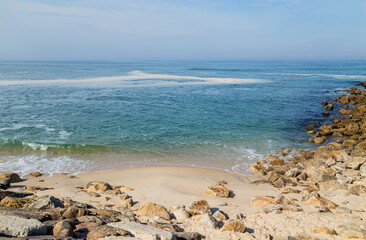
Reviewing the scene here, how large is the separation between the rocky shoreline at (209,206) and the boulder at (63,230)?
20 millimetres

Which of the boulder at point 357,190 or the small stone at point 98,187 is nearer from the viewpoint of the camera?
the boulder at point 357,190

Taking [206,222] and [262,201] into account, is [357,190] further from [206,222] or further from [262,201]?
[206,222]

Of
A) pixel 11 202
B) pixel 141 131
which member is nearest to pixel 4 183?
pixel 11 202

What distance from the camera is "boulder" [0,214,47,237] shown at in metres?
5.44

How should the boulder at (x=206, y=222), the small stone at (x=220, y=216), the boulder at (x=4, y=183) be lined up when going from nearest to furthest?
1. the boulder at (x=206, y=222)
2. the small stone at (x=220, y=216)
3. the boulder at (x=4, y=183)

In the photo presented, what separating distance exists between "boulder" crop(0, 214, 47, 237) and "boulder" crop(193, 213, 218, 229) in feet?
12.9

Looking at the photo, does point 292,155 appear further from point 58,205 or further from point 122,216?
point 58,205

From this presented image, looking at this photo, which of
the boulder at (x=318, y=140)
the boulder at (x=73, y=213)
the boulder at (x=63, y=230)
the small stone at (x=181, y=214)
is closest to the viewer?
the boulder at (x=63, y=230)

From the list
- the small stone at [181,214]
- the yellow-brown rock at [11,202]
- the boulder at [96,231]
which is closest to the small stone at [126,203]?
the small stone at [181,214]

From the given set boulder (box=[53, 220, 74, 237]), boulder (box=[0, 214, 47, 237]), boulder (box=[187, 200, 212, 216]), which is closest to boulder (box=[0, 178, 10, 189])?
boulder (box=[0, 214, 47, 237])

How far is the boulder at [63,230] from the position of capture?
5.80 meters

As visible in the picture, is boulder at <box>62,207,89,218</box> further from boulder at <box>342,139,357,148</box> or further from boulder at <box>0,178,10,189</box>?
boulder at <box>342,139,357,148</box>

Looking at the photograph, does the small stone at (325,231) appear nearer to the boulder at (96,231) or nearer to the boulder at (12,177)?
the boulder at (96,231)

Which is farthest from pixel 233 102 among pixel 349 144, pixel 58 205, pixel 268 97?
pixel 58 205
